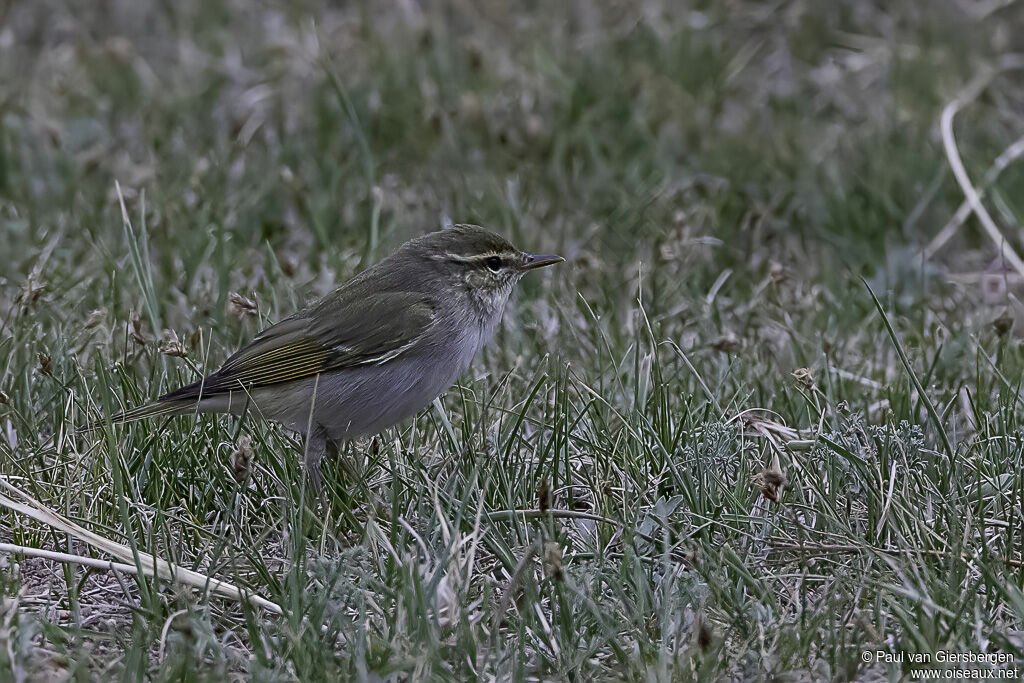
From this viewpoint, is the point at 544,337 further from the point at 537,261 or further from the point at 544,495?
the point at 544,495

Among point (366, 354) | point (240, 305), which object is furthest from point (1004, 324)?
point (240, 305)

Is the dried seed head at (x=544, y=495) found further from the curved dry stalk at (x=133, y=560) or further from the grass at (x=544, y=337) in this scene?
the curved dry stalk at (x=133, y=560)

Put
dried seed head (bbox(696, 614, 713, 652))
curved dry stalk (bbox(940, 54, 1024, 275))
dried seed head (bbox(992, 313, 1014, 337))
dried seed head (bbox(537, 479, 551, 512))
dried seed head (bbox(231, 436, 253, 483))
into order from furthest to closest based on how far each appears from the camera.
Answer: curved dry stalk (bbox(940, 54, 1024, 275)), dried seed head (bbox(992, 313, 1014, 337)), dried seed head (bbox(231, 436, 253, 483)), dried seed head (bbox(537, 479, 551, 512)), dried seed head (bbox(696, 614, 713, 652))

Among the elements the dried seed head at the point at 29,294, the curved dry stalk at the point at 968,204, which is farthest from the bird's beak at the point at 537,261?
the curved dry stalk at the point at 968,204

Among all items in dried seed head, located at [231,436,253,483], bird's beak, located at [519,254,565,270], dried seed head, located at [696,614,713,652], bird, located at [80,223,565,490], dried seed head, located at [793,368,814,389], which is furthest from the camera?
bird's beak, located at [519,254,565,270]

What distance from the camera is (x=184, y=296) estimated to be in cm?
697

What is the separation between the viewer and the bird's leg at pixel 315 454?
516cm

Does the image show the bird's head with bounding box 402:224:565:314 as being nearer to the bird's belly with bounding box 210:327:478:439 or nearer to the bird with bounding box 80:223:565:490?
the bird with bounding box 80:223:565:490

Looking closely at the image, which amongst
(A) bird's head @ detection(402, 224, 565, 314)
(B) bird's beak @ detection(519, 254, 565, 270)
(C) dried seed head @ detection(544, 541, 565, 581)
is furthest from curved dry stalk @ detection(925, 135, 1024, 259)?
(C) dried seed head @ detection(544, 541, 565, 581)

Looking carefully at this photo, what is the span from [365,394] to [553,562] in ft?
4.94

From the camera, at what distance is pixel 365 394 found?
5391 millimetres

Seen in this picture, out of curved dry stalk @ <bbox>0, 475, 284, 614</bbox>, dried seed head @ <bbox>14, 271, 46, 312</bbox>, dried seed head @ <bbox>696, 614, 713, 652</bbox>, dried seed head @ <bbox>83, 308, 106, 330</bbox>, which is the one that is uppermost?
dried seed head @ <bbox>14, 271, 46, 312</bbox>

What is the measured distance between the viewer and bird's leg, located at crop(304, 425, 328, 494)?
516 cm

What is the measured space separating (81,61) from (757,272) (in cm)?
529
